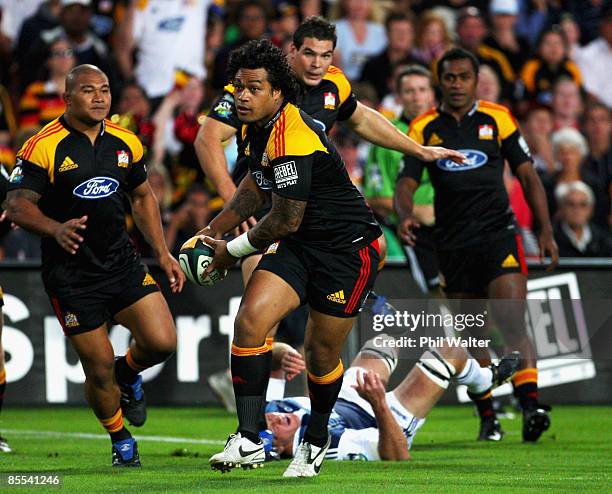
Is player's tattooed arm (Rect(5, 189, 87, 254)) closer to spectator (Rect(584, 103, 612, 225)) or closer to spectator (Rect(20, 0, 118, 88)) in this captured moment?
spectator (Rect(20, 0, 118, 88))

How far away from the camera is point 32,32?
1557 centimetres

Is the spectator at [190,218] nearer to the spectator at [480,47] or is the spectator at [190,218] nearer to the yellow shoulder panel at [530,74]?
the spectator at [480,47]

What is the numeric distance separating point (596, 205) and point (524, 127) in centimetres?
146

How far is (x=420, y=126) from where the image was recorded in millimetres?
10398

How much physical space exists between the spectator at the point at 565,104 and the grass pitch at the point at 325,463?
4980mm

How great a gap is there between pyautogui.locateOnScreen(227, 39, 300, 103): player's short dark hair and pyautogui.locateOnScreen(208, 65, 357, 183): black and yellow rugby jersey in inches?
60.2

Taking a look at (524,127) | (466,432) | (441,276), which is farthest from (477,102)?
(524,127)

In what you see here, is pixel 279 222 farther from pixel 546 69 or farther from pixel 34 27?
pixel 546 69

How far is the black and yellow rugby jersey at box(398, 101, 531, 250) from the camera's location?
1019 centimetres

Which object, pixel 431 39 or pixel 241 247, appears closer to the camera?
pixel 241 247

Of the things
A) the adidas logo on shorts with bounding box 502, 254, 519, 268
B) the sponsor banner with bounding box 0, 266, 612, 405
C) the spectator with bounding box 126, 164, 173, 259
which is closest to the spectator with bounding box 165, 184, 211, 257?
the spectator with bounding box 126, 164, 173, 259

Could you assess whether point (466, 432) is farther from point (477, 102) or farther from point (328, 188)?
point (328, 188)

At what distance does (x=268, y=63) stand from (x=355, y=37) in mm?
9340

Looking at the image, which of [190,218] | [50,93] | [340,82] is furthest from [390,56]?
[340,82]
